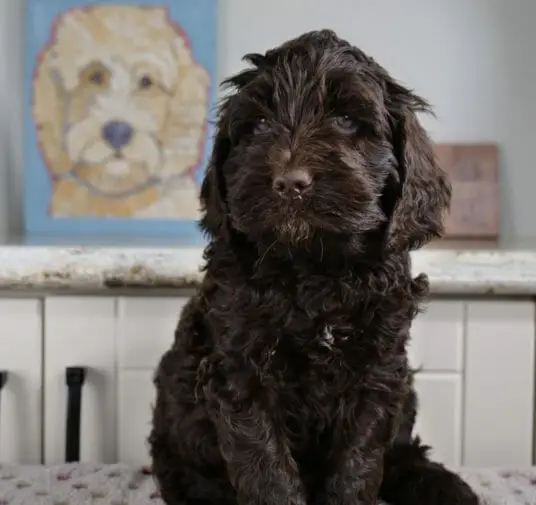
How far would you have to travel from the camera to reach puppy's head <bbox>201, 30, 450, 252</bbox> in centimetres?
99

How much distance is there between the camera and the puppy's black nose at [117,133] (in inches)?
74.9

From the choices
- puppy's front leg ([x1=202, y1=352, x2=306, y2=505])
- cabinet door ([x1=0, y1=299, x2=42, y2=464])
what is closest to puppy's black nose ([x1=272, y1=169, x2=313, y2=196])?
puppy's front leg ([x1=202, y1=352, x2=306, y2=505])

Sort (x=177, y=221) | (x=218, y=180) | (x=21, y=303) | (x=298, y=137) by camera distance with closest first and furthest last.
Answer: (x=298, y=137), (x=218, y=180), (x=21, y=303), (x=177, y=221)

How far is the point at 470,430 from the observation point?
1.62 m

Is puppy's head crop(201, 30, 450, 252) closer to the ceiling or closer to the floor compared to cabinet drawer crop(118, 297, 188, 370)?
closer to the ceiling

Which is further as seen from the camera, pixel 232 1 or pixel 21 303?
pixel 232 1

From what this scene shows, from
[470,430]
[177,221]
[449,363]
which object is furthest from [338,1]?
[470,430]

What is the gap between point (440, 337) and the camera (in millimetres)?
1594

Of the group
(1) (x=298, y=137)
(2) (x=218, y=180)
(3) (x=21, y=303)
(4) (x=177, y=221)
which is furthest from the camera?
(4) (x=177, y=221)

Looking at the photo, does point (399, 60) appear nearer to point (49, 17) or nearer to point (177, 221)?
point (177, 221)

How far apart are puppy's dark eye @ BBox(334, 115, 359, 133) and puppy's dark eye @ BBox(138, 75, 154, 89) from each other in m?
0.94

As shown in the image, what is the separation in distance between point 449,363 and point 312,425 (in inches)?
21.4

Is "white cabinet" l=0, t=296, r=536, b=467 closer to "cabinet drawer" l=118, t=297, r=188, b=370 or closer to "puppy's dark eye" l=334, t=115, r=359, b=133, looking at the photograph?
"cabinet drawer" l=118, t=297, r=188, b=370

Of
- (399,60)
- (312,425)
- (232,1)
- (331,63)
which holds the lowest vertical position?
(312,425)
